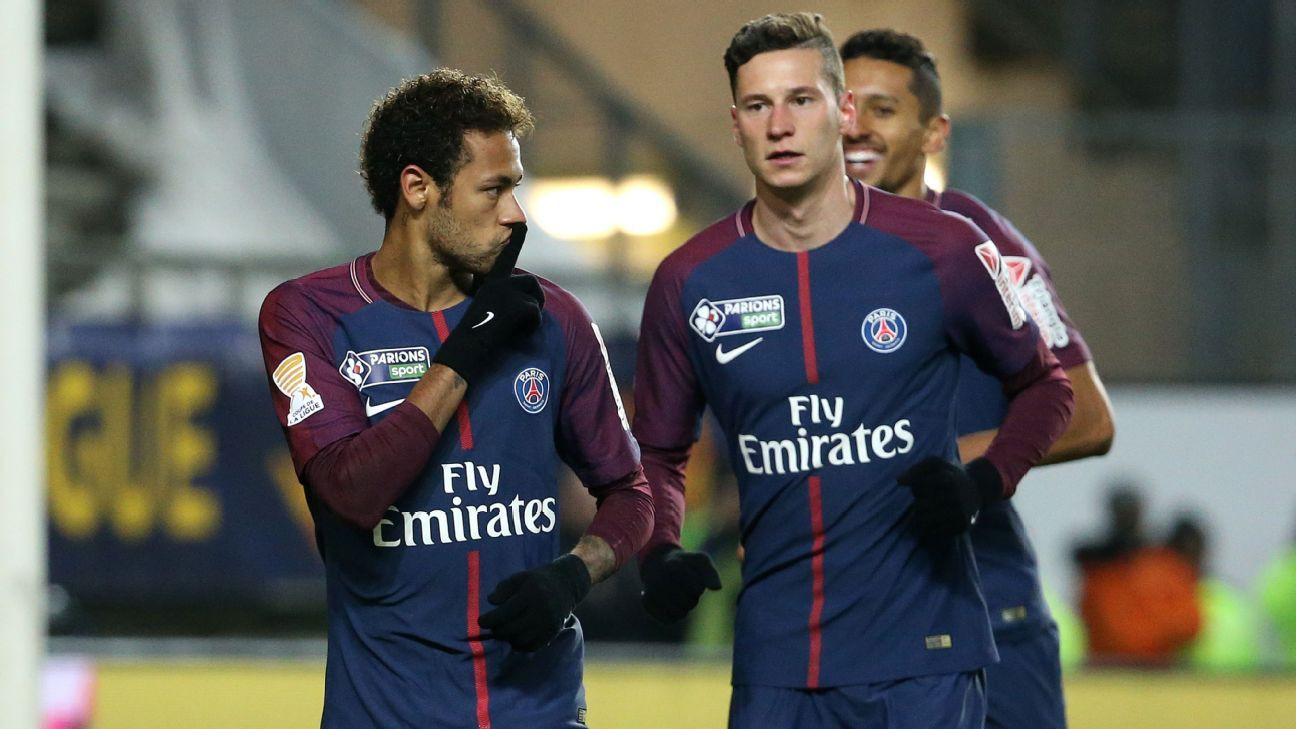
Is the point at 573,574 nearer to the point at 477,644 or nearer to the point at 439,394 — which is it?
the point at 477,644

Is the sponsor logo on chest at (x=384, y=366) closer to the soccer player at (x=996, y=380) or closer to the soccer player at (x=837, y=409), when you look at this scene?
the soccer player at (x=837, y=409)

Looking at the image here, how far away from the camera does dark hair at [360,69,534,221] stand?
343cm

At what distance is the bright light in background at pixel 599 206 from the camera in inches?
464

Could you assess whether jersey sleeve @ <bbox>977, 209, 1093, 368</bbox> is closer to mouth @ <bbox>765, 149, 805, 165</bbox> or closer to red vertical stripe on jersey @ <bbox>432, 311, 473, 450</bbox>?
mouth @ <bbox>765, 149, 805, 165</bbox>

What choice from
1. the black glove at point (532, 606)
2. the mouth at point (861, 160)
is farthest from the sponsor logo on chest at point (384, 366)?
the mouth at point (861, 160)

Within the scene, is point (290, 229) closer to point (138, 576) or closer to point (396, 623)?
point (138, 576)

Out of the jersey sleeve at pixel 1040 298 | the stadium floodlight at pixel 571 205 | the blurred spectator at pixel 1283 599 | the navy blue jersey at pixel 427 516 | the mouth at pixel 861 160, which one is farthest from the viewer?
the stadium floodlight at pixel 571 205

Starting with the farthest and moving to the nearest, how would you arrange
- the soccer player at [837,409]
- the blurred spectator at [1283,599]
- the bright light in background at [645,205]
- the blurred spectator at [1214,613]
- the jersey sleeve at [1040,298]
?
the bright light in background at [645,205]
the blurred spectator at [1283,599]
the blurred spectator at [1214,613]
the jersey sleeve at [1040,298]
the soccer player at [837,409]

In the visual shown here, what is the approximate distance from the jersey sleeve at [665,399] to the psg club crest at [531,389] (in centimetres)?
32

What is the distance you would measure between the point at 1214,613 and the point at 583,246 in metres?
4.46

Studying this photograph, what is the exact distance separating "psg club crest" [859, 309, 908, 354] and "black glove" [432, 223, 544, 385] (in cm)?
65

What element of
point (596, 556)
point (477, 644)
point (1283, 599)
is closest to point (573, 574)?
point (596, 556)

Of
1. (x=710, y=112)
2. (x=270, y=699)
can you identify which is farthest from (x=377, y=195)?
(x=710, y=112)

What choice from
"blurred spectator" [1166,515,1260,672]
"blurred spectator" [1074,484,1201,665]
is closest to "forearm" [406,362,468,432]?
"blurred spectator" [1074,484,1201,665]
